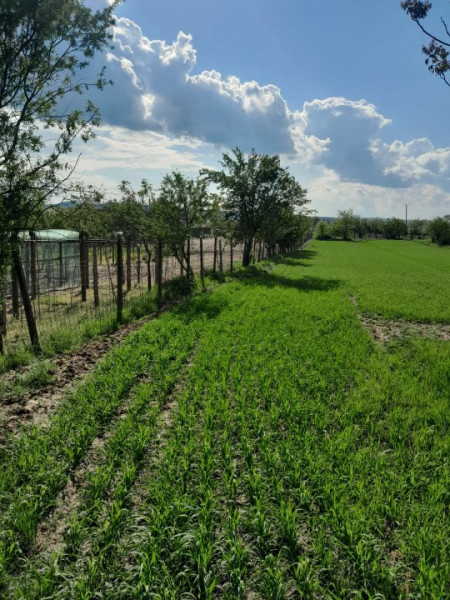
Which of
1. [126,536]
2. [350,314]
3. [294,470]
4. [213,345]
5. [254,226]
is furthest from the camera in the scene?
[254,226]

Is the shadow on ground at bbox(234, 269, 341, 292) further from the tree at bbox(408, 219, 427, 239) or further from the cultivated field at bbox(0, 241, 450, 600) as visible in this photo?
the tree at bbox(408, 219, 427, 239)

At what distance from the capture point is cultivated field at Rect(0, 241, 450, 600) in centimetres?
271

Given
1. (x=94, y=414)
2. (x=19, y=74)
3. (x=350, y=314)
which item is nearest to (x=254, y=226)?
(x=350, y=314)

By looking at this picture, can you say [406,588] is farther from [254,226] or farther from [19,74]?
[254,226]

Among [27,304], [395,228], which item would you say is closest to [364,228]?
[395,228]

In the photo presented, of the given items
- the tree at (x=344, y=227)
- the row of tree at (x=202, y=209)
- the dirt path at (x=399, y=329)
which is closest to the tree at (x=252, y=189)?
the row of tree at (x=202, y=209)

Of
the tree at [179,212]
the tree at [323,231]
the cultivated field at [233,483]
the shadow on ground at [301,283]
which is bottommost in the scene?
the cultivated field at [233,483]

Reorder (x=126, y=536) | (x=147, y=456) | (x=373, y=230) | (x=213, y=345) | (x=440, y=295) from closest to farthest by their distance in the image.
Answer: (x=126, y=536) → (x=147, y=456) → (x=213, y=345) → (x=440, y=295) → (x=373, y=230)

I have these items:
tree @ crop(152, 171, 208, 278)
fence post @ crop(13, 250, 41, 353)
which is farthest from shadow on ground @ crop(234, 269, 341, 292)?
fence post @ crop(13, 250, 41, 353)

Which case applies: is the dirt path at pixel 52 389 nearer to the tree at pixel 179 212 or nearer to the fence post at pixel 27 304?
the fence post at pixel 27 304

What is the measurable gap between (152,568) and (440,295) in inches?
720

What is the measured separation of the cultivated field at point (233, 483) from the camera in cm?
271

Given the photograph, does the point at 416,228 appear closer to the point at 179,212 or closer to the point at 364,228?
the point at 364,228

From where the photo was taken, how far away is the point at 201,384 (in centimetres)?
613
